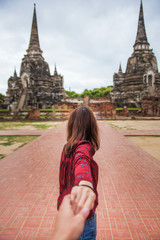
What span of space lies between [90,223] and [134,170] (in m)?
3.16

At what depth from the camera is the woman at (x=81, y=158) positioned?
108 cm

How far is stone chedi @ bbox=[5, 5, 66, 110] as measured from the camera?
30.4 m

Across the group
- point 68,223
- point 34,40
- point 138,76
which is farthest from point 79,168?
point 34,40

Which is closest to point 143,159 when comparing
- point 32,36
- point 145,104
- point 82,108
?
point 82,108

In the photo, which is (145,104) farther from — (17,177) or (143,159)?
(17,177)

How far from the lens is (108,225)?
2178 millimetres

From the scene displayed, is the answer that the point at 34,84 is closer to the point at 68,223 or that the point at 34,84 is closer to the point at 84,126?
the point at 84,126

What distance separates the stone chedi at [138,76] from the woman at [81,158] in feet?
100

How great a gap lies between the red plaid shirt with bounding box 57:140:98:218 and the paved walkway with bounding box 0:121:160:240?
1.16 metres

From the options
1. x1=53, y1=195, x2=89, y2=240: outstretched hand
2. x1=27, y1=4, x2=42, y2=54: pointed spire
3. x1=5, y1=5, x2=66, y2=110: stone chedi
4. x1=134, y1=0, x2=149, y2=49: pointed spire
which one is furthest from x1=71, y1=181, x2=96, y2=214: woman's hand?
x1=134, y1=0, x2=149, y2=49: pointed spire

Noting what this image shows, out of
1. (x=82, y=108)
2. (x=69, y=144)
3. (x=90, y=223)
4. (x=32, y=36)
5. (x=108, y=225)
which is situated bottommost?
(x=108, y=225)

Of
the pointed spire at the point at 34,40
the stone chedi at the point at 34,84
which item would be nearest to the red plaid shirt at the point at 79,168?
the stone chedi at the point at 34,84

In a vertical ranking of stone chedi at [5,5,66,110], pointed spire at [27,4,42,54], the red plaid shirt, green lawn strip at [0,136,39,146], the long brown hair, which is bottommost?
green lawn strip at [0,136,39,146]

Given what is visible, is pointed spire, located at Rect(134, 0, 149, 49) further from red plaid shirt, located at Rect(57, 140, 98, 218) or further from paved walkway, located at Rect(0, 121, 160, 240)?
red plaid shirt, located at Rect(57, 140, 98, 218)
